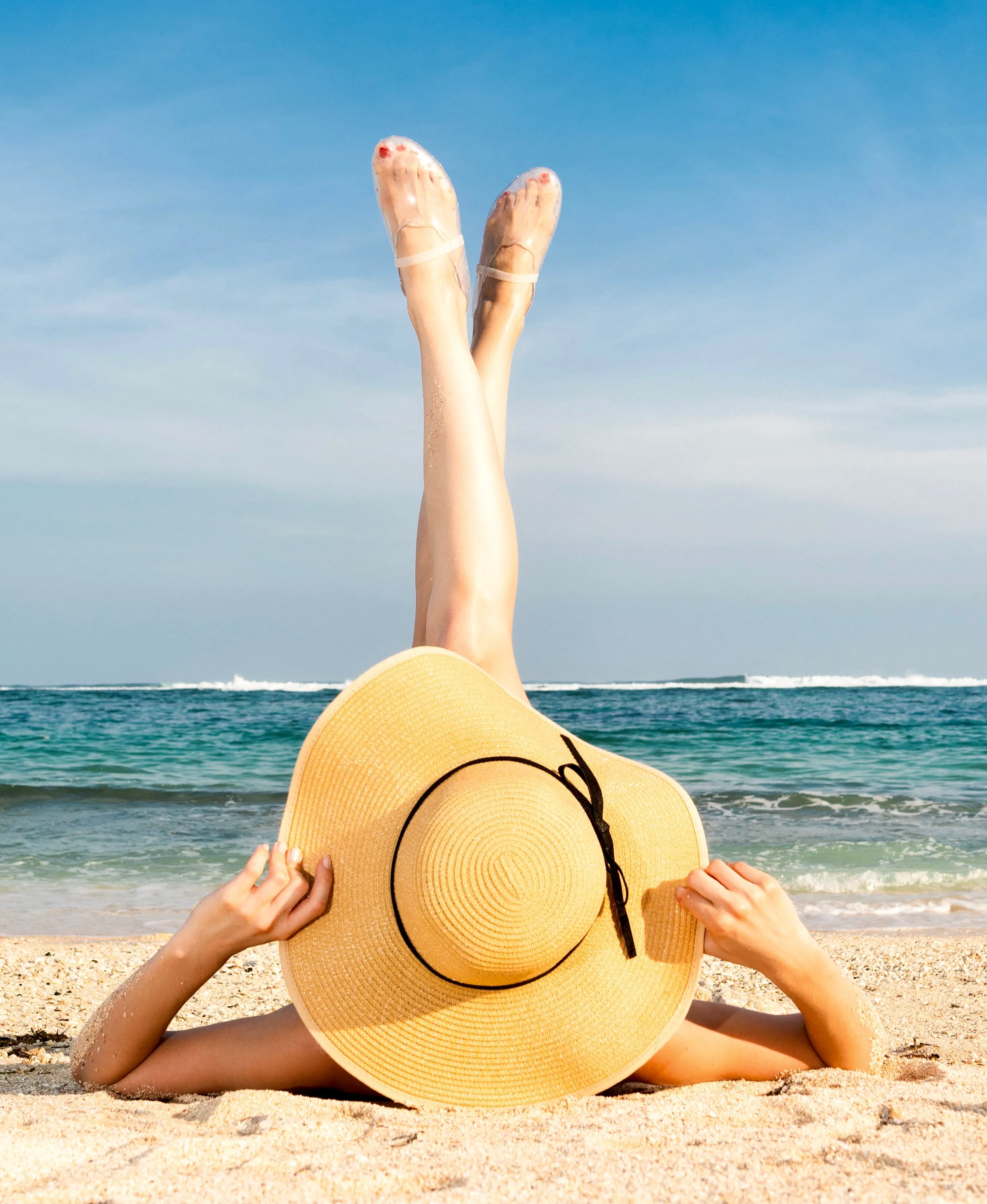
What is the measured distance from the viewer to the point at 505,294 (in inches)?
158

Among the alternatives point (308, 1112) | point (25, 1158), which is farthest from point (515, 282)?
point (25, 1158)

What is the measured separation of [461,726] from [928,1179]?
1066 mm

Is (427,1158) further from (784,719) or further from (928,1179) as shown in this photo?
(784,719)

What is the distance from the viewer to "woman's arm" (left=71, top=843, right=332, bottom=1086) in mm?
1970

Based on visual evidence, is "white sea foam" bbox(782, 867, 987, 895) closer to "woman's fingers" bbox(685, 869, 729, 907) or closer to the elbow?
"woman's fingers" bbox(685, 869, 729, 907)

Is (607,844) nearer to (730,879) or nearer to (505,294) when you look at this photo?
(730,879)

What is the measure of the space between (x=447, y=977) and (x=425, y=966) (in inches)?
1.8

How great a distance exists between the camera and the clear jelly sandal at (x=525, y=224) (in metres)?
4.07

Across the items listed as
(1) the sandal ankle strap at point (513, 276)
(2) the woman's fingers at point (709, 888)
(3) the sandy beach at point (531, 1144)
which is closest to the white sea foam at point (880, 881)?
(3) the sandy beach at point (531, 1144)

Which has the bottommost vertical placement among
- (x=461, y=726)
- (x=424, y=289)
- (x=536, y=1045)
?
(x=536, y=1045)

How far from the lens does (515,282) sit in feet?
13.2

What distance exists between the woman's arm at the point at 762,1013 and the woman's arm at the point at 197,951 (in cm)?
75

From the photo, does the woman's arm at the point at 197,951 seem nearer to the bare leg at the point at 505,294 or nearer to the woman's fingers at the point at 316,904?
the woman's fingers at the point at 316,904

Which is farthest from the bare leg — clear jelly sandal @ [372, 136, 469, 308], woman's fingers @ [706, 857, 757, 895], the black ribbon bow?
woman's fingers @ [706, 857, 757, 895]
